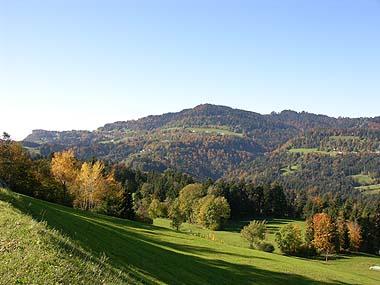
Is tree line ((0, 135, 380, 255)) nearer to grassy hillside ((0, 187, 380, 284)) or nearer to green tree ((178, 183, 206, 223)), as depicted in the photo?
green tree ((178, 183, 206, 223))

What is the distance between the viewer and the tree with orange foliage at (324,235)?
113 metres

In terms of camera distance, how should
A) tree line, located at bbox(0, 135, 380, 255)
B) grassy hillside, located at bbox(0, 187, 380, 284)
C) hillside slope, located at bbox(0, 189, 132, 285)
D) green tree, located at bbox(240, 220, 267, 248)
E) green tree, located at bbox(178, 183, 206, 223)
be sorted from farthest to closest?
green tree, located at bbox(178, 183, 206, 223) < green tree, located at bbox(240, 220, 267, 248) < tree line, located at bbox(0, 135, 380, 255) < grassy hillside, located at bbox(0, 187, 380, 284) < hillside slope, located at bbox(0, 189, 132, 285)

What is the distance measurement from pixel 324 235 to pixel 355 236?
16.6 metres

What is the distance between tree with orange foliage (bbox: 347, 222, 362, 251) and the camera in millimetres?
123750

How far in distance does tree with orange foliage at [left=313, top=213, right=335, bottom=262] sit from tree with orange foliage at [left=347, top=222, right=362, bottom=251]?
10.6 meters

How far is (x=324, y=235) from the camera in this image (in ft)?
374

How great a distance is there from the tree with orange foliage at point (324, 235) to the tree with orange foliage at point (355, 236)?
34.7 feet

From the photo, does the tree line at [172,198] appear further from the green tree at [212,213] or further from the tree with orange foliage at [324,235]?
the tree with orange foliage at [324,235]

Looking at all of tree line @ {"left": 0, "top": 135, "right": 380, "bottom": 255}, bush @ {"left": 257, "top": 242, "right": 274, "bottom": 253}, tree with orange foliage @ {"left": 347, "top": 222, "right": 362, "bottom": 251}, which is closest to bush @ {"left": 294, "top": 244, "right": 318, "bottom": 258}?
tree line @ {"left": 0, "top": 135, "right": 380, "bottom": 255}

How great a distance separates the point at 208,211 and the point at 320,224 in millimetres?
34910

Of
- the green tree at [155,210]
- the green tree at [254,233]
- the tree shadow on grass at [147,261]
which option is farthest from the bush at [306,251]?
the tree shadow on grass at [147,261]

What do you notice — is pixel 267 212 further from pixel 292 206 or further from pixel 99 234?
pixel 99 234

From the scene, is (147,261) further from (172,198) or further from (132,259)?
(172,198)

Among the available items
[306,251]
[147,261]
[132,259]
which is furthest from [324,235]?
[132,259]
